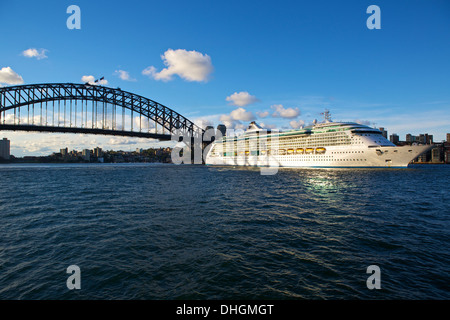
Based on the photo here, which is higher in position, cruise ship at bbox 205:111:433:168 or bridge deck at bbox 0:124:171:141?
bridge deck at bbox 0:124:171:141

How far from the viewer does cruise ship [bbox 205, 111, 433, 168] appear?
59719 millimetres

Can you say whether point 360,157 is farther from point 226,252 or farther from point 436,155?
point 436,155

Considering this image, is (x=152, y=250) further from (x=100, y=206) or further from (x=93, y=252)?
(x=100, y=206)

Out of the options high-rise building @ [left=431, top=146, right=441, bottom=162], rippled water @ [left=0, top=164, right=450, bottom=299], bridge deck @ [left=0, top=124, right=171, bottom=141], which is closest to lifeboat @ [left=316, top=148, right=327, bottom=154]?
rippled water @ [left=0, top=164, right=450, bottom=299]

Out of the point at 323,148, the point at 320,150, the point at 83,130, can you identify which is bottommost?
the point at 320,150

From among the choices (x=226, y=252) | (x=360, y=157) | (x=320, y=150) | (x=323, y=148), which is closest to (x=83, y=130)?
(x=320, y=150)

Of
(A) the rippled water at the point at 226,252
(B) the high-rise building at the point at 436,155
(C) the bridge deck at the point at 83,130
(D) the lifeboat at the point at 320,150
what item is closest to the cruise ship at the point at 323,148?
(D) the lifeboat at the point at 320,150

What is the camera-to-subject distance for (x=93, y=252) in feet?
29.8

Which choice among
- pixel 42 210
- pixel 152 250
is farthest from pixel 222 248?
pixel 42 210

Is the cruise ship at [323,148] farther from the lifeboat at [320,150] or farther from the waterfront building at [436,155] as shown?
the waterfront building at [436,155]

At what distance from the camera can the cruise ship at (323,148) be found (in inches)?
2351

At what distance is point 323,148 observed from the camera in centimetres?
6925

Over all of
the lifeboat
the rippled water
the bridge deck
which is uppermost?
the bridge deck

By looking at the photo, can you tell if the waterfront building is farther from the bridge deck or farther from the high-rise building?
the bridge deck
